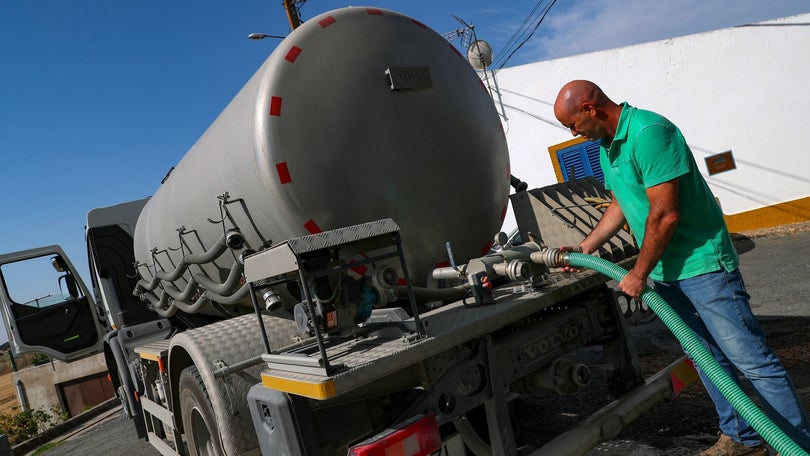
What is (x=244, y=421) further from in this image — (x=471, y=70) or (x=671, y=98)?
(x=671, y=98)

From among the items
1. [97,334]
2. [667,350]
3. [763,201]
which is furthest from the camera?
[763,201]

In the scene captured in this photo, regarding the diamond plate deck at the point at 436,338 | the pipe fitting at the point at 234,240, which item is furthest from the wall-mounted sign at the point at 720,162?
the pipe fitting at the point at 234,240

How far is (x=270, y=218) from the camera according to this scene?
116 inches

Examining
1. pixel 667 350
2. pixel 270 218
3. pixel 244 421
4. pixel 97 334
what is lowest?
pixel 667 350

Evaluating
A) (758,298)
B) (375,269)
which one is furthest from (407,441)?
(758,298)

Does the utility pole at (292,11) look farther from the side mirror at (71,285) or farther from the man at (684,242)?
the man at (684,242)

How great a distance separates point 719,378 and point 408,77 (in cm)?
225

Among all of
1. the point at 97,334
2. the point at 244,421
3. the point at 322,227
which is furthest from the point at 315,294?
the point at 97,334

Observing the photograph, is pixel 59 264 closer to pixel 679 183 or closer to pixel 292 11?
pixel 679 183

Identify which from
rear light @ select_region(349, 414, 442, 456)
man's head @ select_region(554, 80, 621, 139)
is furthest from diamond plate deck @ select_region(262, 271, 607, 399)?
man's head @ select_region(554, 80, 621, 139)

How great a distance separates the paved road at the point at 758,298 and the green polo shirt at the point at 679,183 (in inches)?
52.6

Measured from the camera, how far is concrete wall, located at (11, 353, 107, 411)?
46.7 ft

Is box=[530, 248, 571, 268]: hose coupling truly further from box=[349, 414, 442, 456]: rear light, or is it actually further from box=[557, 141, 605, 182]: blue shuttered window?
box=[557, 141, 605, 182]: blue shuttered window

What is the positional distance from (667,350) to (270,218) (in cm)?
396
